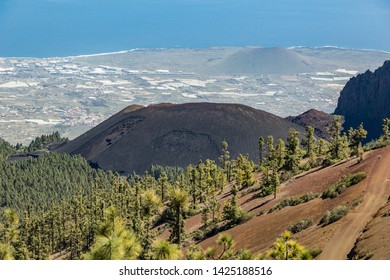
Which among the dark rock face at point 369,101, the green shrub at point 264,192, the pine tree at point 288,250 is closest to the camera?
the pine tree at point 288,250

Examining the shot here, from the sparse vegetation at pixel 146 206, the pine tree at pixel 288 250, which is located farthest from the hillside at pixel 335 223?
the pine tree at pixel 288 250

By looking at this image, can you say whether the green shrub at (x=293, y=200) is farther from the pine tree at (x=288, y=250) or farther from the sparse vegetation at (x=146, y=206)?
the pine tree at (x=288, y=250)

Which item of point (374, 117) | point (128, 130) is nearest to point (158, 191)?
point (128, 130)

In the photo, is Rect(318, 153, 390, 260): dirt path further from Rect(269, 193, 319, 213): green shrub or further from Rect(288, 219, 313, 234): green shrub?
Rect(269, 193, 319, 213): green shrub

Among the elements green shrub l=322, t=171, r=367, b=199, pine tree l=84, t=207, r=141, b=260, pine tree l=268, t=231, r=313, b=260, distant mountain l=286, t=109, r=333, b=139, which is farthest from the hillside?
Result: distant mountain l=286, t=109, r=333, b=139

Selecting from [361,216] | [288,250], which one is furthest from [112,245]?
[361,216]
